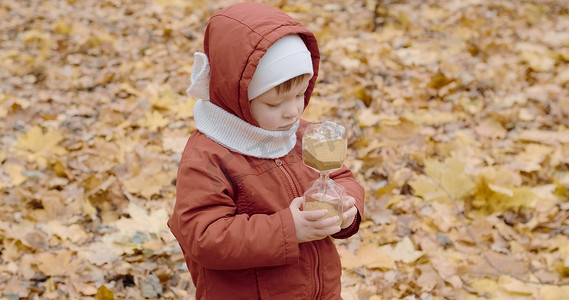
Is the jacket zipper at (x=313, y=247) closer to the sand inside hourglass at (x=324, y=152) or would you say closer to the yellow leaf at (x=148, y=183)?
the sand inside hourglass at (x=324, y=152)

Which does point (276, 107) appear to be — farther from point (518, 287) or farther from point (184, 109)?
point (184, 109)

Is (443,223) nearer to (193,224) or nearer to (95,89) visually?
(193,224)

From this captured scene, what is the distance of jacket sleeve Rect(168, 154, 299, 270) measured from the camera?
1334 millimetres

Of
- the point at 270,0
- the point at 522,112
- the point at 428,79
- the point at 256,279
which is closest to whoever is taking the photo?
the point at 256,279

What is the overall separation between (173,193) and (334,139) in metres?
1.79

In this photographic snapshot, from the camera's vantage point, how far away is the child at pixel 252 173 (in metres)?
1.33

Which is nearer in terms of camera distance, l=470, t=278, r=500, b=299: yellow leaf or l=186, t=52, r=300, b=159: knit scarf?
l=186, t=52, r=300, b=159: knit scarf

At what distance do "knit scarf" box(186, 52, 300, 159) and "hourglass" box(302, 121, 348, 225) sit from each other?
17 centimetres

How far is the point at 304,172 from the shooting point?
154 centimetres

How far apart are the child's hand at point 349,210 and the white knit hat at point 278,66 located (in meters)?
0.36

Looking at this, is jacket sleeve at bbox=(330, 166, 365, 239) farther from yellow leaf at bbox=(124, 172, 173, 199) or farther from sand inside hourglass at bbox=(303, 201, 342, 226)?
yellow leaf at bbox=(124, 172, 173, 199)

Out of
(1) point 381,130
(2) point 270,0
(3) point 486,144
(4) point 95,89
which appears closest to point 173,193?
(1) point 381,130

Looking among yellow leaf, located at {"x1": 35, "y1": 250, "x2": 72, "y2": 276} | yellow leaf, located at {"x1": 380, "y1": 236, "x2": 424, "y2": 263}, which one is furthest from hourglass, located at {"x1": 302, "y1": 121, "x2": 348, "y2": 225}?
yellow leaf, located at {"x1": 35, "y1": 250, "x2": 72, "y2": 276}

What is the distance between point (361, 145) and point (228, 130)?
1.91 m
